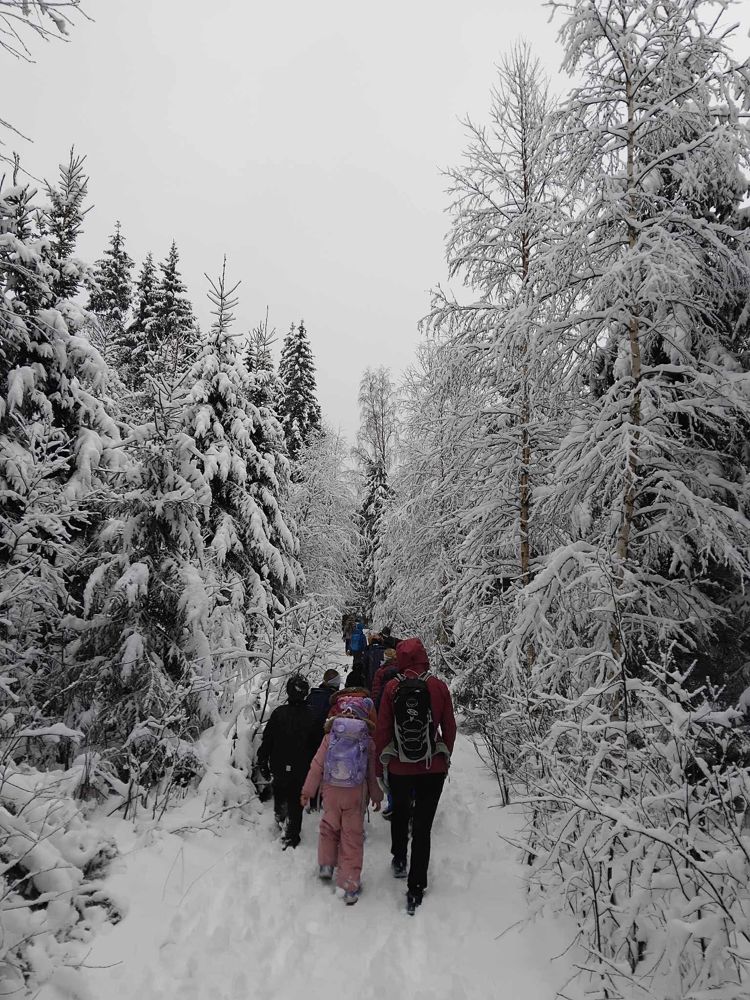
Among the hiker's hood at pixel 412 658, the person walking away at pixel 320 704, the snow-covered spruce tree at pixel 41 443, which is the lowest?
the person walking away at pixel 320 704

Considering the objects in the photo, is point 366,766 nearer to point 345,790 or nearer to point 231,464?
point 345,790

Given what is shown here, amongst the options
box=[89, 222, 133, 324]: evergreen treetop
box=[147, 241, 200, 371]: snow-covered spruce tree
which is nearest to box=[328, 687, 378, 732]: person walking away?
box=[147, 241, 200, 371]: snow-covered spruce tree

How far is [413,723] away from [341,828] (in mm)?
1134

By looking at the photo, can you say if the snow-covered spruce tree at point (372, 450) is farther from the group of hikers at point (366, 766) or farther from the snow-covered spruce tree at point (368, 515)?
the group of hikers at point (366, 766)

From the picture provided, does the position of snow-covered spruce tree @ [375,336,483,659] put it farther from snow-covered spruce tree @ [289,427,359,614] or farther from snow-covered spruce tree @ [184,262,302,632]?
snow-covered spruce tree @ [184,262,302,632]

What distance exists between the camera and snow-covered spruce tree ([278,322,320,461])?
26.1 m

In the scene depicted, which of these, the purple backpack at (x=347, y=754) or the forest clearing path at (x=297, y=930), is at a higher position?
the purple backpack at (x=347, y=754)

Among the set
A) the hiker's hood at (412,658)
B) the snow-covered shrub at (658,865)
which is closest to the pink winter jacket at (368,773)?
the hiker's hood at (412,658)

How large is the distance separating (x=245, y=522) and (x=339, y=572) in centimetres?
1148

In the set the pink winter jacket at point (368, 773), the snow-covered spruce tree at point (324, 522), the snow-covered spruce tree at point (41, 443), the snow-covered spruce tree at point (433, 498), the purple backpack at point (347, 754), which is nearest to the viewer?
the purple backpack at point (347, 754)

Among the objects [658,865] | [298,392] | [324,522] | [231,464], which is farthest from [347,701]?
[298,392]

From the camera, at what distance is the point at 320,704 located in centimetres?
668

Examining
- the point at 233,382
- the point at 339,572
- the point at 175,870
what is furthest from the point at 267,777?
the point at 339,572

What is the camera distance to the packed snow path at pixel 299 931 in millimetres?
3521
